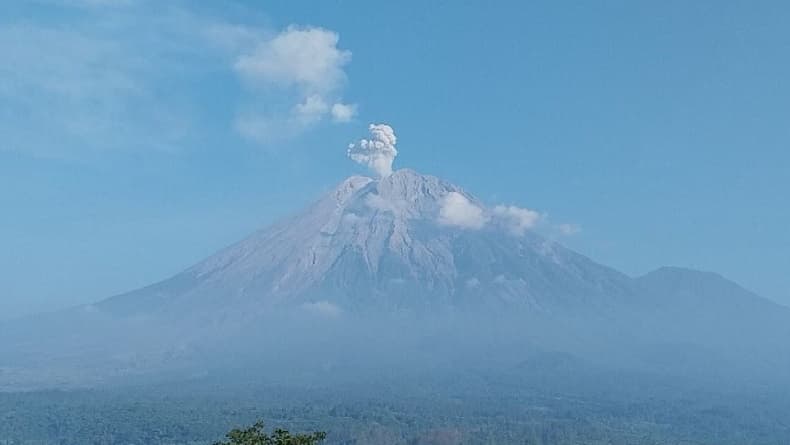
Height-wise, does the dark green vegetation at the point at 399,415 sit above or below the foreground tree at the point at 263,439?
above

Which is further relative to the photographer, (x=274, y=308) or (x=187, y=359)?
(x=274, y=308)

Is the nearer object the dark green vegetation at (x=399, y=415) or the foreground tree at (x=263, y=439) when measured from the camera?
the foreground tree at (x=263, y=439)

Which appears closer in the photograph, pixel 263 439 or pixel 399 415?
pixel 263 439

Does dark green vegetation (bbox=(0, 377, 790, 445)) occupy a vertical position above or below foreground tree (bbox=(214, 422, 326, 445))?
above

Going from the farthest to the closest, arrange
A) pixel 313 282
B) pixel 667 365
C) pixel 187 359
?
pixel 313 282, pixel 667 365, pixel 187 359

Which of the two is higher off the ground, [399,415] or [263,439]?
[399,415]

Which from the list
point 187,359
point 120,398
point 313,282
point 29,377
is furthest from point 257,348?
point 120,398

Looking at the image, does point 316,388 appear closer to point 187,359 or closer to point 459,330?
point 187,359

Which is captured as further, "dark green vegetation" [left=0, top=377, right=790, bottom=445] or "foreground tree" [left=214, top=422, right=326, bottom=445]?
"dark green vegetation" [left=0, top=377, right=790, bottom=445]
